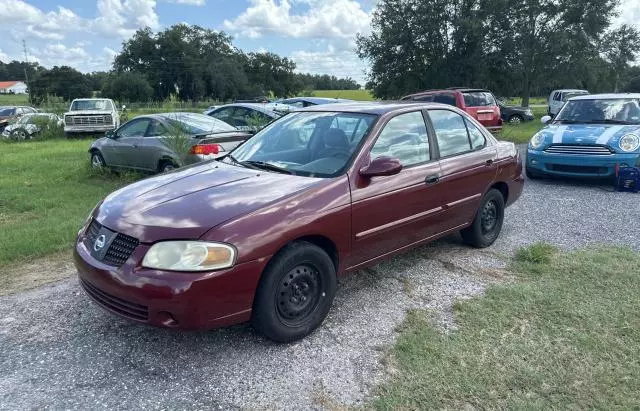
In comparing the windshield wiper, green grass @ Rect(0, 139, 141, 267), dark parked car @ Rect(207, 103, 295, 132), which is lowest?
green grass @ Rect(0, 139, 141, 267)

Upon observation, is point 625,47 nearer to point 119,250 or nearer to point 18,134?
point 18,134

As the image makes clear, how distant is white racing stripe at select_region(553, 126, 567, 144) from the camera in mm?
9038

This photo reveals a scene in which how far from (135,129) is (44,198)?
2345mm

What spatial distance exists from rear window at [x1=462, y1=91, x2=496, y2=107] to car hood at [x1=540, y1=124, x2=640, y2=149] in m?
5.91

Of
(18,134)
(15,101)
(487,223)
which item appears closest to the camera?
(487,223)

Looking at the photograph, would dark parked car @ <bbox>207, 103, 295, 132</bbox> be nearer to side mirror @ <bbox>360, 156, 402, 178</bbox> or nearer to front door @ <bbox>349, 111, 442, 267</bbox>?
front door @ <bbox>349, 111, 442, 267</bbox>

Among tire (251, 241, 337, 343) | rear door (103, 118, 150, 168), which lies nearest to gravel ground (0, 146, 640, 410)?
tire (251, 241, 337, 343)

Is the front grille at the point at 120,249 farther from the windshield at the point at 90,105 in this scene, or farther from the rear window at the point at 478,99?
the windshield at the point at 90,105

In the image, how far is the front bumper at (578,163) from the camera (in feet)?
27.7

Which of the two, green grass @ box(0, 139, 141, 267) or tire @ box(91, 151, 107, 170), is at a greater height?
tire @ box(91, 151, 107, 170)

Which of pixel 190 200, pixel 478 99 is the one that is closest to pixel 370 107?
pixel 190 200

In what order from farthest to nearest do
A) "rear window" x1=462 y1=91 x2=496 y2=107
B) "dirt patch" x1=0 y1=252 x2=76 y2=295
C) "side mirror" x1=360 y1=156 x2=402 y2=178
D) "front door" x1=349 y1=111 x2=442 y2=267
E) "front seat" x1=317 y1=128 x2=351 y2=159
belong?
"rear window" x1=462 y1=91 x2=496 y2=107 < "dirt patch" x1=0 y1=252 x2=76 y2=295 < "front seat" x1=317 y1=128 x2=351 y2=159 < "front door" x1=349 y1=111 x2=442 y2=267 < "side mirror" x1=360 y1=156 x2=402 y2=178

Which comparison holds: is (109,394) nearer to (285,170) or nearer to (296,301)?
(296,301)

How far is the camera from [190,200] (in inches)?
134
